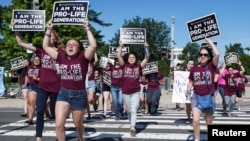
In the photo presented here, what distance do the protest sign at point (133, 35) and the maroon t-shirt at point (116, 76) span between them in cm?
184

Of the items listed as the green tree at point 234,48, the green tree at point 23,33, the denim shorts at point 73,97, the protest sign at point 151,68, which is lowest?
the denim shorts at point 73,97

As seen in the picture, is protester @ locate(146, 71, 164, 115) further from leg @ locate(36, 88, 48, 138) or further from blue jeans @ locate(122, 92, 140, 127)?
leg @ locate(36, 88, 48, 138)

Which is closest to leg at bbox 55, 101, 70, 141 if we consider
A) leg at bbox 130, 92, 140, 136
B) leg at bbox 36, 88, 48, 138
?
leg at bbox 36, 88, 48, 138

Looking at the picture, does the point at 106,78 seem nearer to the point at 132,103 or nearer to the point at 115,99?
the point at 115,99

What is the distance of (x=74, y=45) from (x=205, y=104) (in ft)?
8.61

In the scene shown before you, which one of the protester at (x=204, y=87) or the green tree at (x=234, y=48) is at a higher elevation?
the green tree at (x=234, y=48)

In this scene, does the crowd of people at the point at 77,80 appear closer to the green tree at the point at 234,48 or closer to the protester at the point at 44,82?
the protester at the point at 44,82

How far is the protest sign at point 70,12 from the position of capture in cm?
984

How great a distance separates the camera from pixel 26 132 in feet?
31.2

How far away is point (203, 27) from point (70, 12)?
324 cm

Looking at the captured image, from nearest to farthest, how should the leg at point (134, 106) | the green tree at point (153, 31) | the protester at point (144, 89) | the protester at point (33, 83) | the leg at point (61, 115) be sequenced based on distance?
the leg at point (61, 115), the leg at point (134, 106), the protester at point (33, 83), the protester at point (144, 89), the green tree at point (153, 31)

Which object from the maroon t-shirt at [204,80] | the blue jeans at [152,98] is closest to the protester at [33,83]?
the maroon t-shirt at [204,80]

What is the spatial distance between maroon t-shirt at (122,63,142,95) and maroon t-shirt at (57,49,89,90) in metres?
2.88

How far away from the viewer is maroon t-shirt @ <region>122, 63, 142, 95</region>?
941 centimetres
